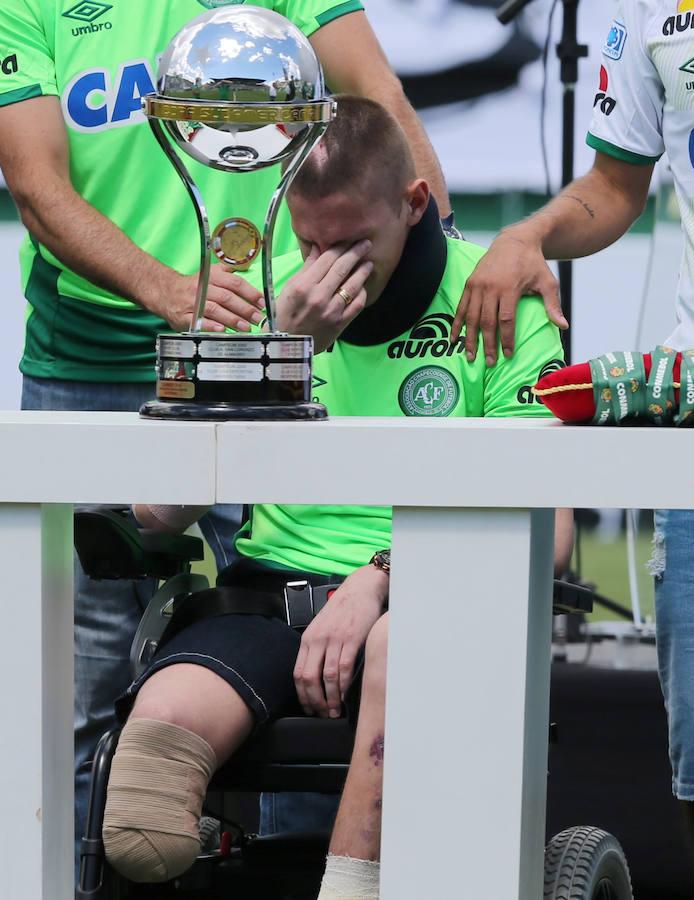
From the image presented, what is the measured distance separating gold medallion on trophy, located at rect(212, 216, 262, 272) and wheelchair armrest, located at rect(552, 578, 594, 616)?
1.65ft

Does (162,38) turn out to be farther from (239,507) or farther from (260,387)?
(260,387)

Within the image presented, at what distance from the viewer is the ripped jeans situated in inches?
77.4

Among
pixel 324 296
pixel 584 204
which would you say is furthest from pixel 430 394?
pixel 584 204

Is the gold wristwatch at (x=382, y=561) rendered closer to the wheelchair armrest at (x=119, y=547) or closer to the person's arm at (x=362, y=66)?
the wheelchair armrest at (x=119, y=547)

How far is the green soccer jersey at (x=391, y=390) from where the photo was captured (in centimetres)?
197

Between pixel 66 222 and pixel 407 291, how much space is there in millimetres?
660

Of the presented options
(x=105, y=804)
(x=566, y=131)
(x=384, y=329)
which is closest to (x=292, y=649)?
(x=105, y=804)

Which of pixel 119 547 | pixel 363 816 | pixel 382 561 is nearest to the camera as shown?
pixel 363 816

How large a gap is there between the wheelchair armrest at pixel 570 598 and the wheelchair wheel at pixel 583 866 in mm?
254

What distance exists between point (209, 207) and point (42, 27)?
427 millimetres

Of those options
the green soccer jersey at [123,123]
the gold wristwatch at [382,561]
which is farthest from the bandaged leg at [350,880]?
the green soccer jersey at [123,123]

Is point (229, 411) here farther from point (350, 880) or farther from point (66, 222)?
point (66, 222)

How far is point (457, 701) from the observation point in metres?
1.26

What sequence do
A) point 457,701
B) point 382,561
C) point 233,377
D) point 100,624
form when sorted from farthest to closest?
1. point 100,624
2. point 382,561
3. point 233,377
4. point 457,701
